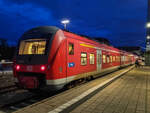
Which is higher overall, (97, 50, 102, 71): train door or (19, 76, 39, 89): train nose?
(97, 50, 102, 71): train door

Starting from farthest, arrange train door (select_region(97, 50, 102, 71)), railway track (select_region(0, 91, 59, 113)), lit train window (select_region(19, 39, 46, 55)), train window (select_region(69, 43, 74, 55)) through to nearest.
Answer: train door (select_region(97, 50, 102, 71)), train window (select_region(69, 43, 74, 55)), lit train window (select_region(19, 39, 46, 55)), railway track (select_region(0, 91, 59, 113))

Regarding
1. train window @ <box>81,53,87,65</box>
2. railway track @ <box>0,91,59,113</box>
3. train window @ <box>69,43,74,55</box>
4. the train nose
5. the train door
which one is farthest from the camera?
the train door

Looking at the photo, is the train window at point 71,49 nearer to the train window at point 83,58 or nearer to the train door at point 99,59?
the train window at point 83,58

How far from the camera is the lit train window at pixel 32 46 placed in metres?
6.37

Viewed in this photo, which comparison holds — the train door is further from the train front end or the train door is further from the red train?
the train front end

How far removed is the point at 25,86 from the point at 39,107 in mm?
1882

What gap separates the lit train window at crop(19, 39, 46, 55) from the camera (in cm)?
637

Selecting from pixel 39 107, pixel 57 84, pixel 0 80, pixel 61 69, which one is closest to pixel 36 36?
pixel 61 69

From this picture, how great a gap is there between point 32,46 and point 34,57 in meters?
0.70

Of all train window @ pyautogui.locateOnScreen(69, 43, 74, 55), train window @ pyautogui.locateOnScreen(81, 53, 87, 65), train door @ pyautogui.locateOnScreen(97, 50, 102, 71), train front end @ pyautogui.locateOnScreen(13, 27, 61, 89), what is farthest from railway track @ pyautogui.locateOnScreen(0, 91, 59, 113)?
train door @ pyautogui.locateOnScreen(97, 50, 102, 71)

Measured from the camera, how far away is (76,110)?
14.2 ft

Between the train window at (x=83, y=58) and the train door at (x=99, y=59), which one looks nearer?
the train window at (x=83, y=58)

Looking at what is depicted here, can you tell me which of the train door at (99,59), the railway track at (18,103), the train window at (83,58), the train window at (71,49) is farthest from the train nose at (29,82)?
the train door at (99,59)

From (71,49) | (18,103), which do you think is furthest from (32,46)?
(18,103)
